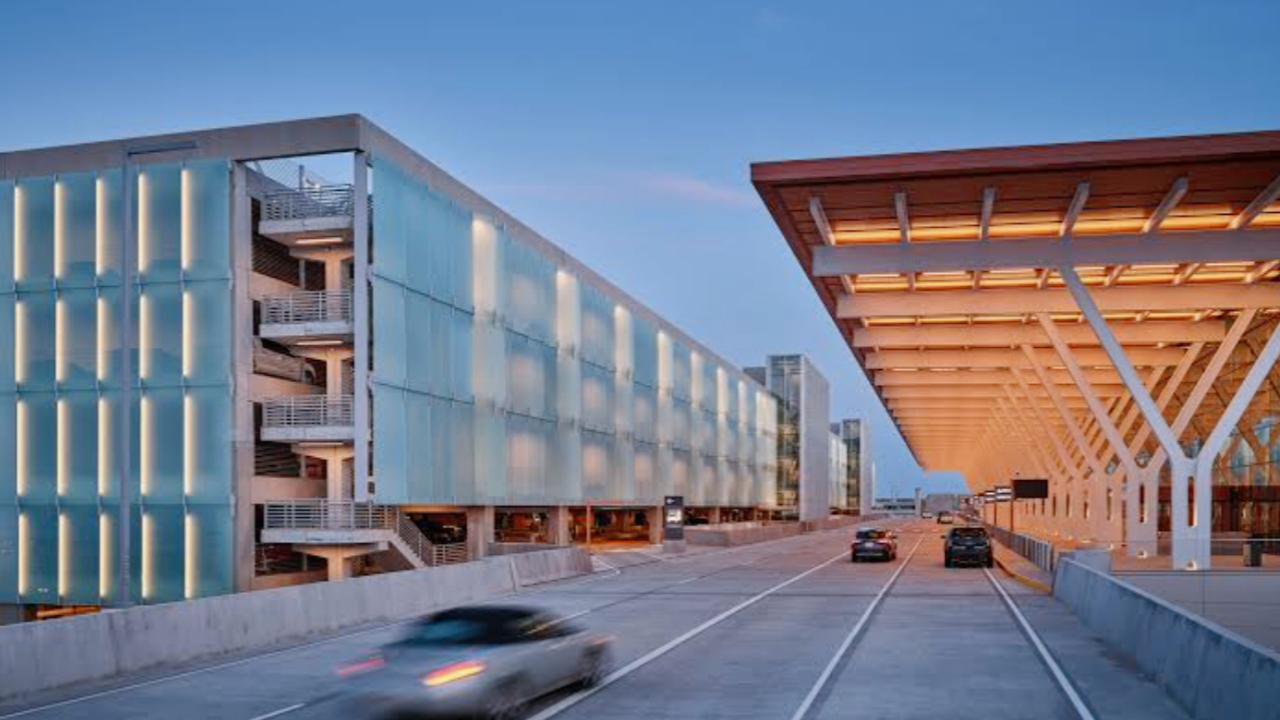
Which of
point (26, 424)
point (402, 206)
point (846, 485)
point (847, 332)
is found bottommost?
point (846, 485)

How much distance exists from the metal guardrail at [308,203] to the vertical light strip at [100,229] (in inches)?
187

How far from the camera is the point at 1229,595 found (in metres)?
33.0

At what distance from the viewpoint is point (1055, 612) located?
2747 cm

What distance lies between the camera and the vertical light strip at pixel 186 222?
3769 centimetres

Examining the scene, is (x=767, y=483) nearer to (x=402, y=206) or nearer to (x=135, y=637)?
(x=402, y=206)

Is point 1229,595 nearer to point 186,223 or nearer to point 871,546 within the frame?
point 871,546

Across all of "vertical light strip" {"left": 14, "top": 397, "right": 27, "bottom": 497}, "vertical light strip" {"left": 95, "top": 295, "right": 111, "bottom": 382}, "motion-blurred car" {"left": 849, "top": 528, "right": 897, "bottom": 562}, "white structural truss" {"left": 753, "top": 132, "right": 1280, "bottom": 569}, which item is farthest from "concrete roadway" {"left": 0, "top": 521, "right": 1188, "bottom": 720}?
"motion-blurred car" {"left": 849, "top": 528, "right": 897, "bottom": 562}

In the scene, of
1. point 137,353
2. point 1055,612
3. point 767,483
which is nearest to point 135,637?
point 1055,612

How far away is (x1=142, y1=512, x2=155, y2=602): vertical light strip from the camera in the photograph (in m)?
37.8

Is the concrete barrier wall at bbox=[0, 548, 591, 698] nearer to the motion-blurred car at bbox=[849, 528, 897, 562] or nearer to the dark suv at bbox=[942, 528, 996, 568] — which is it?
the dark suv at bbox=[942, 528, 996, 568]

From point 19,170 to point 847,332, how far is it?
3084cm

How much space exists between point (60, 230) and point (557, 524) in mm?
26017

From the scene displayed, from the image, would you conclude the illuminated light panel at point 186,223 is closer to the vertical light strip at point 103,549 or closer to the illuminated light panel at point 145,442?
the illuminated light panel at point 145,442

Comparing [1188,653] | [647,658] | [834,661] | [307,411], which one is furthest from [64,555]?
[1188,653]
